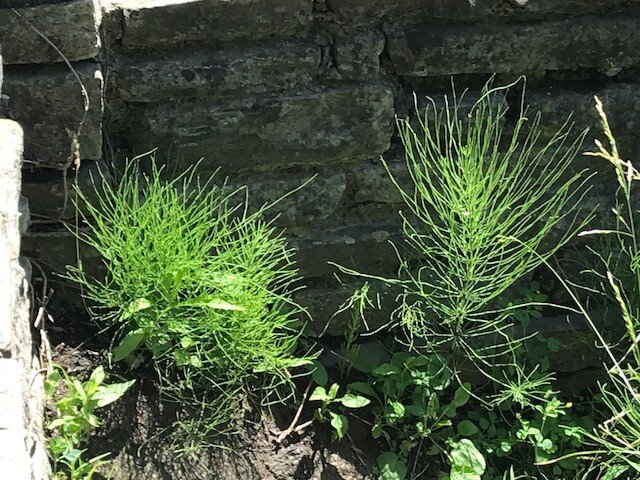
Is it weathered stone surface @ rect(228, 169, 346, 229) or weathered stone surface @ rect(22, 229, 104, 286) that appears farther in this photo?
weathered stone surface @ rect(228, 169, 346, 229)

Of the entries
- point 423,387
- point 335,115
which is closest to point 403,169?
point 335,115

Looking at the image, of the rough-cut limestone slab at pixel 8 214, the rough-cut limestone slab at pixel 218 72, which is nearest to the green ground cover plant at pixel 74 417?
the rough-cut limestone slab at pixel 8 214

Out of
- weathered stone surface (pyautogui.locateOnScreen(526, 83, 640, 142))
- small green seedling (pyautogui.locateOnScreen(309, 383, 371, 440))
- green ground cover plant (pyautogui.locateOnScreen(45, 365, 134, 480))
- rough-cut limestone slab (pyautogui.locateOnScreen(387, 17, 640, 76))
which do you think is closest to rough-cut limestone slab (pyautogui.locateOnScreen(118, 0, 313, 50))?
rough-cut limestone slab (pyautogui.locateOnScreen(387, 17, 640, 76))

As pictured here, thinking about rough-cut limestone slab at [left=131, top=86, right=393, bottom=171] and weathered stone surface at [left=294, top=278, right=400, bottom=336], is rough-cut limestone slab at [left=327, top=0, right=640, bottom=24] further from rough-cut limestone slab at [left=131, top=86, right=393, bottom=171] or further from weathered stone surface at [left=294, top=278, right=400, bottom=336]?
weathered stone surface at [left=294, top=278, right=400, bottom=336]

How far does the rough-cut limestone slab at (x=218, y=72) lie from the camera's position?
2.42m

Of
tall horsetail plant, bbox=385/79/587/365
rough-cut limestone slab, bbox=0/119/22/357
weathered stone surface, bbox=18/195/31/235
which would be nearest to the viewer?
rough-cut limestone slab, bbox=0/119/22/357

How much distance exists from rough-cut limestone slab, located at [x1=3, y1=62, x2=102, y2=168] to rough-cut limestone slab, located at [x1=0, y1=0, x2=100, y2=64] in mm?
41

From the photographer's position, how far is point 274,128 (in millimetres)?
2600

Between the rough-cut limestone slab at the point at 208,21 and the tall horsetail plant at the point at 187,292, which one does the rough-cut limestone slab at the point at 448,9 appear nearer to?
the rough-cut limestone slab at the point at 208,21

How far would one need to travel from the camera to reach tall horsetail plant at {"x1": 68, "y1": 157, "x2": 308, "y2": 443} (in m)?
2.42

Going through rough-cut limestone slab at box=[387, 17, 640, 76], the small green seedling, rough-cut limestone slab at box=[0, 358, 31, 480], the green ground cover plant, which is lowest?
the small green seedling

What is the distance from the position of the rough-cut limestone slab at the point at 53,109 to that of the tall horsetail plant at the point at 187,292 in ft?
0.45

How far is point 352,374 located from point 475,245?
28.7 inches

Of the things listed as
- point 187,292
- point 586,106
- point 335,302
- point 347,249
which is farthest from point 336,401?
point 586,106
